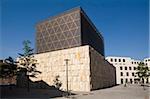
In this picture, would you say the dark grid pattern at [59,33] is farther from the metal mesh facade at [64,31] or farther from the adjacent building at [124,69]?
the adjacent building at [124,69]

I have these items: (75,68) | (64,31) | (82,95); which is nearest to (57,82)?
(75,68)

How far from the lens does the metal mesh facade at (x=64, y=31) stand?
254 ft

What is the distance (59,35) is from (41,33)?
11650mm

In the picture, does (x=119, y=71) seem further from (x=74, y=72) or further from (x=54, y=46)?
(x=74, y=72)

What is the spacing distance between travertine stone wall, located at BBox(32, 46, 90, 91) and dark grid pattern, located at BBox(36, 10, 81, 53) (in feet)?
39.9

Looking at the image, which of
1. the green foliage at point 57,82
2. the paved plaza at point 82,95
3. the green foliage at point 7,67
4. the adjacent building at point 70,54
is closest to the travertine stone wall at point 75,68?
the adjacent building at point 70,54

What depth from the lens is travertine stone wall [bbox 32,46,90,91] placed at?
57.3 m

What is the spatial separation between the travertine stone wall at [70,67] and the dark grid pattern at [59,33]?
12.2 meters

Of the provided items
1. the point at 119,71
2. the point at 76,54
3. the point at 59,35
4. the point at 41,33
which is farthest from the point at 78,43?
the point at 119,71

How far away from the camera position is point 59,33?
83688mm

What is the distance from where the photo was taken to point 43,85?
69.1 meters

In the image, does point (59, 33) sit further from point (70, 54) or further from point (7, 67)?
point (7, 67)

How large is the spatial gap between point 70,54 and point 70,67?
138 inches

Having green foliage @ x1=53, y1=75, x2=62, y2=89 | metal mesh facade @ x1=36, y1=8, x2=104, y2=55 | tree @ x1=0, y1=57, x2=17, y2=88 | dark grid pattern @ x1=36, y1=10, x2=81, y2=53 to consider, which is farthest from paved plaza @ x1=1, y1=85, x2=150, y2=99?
dark grid pattern @ x1=36, y1=10, x2=81, y2=53
